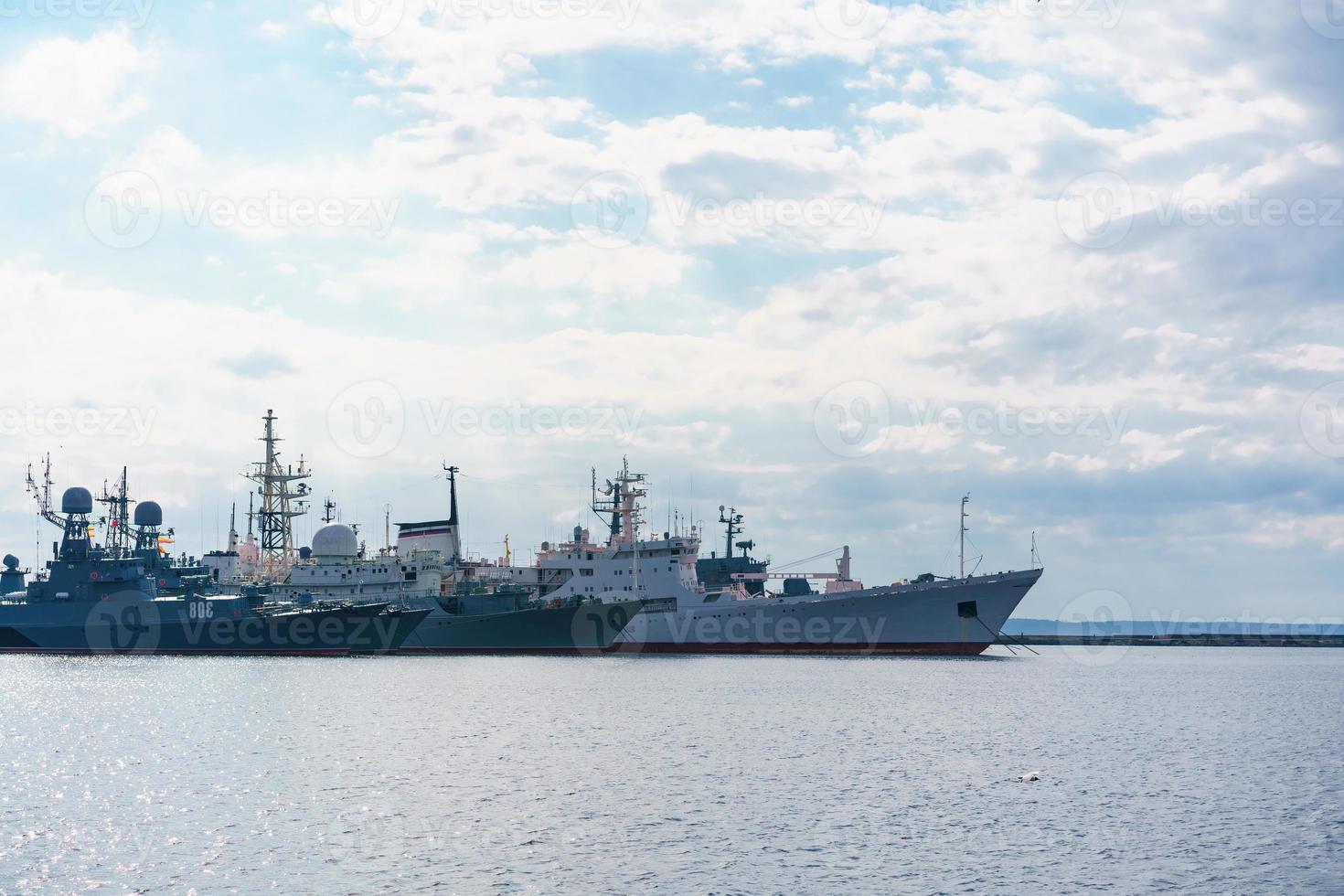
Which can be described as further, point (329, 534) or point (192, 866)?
point (329, 534)

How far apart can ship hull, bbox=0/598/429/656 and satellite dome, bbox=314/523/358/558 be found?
6.01 m

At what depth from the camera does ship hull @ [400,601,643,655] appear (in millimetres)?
76000

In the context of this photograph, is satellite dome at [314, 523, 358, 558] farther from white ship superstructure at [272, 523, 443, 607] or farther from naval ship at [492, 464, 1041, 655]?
naval ship at [492, 464, 1041, 655]

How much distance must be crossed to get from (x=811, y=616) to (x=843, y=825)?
52.2m

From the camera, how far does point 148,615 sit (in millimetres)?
82500

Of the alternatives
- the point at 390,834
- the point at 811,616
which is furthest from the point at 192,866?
the point at 811,616

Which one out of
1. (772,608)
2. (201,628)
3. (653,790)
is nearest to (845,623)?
(772,608)

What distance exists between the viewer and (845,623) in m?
78.3

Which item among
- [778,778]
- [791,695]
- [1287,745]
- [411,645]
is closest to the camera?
[778,778]

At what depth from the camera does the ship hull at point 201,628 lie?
263 ft

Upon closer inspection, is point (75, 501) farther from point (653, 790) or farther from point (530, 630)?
point (653, 790)

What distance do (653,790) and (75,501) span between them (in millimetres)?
67058

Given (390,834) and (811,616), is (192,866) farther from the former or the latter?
(811,616)

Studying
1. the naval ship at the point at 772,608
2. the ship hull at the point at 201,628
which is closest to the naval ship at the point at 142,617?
the ship hull at the point at 201,628
